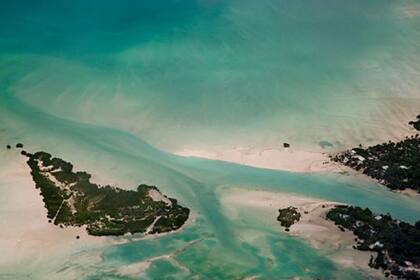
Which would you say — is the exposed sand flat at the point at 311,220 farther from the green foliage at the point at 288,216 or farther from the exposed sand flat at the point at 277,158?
the exposed sand flat at the point at 277,158

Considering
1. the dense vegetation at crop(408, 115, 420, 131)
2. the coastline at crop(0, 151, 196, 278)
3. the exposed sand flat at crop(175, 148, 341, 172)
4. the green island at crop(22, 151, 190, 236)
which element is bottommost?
the coastline at crop(0, 151, 196, 278)

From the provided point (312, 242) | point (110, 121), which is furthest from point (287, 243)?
point (110, 121)

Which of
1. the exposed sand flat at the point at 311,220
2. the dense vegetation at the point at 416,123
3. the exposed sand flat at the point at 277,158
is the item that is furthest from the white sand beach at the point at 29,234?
the dense vegetation at the point at 416,123

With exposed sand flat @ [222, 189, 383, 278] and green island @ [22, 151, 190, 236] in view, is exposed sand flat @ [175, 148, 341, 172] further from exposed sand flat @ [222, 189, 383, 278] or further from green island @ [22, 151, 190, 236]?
green island @ [22, 151, 190, 236]

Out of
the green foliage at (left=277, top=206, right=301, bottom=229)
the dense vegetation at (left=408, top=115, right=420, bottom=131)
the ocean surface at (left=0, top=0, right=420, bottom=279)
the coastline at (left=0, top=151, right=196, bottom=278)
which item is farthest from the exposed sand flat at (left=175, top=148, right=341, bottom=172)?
the dense vegetation at (left=408, top=115, right=420, bottom=131)

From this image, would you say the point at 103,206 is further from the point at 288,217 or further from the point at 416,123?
the point at 416,123

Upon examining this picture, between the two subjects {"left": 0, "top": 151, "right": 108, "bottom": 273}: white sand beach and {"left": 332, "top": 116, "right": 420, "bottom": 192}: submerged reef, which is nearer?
{"left": 0, "top": 151, "right": 108, "bottom": 273}: white sand beach

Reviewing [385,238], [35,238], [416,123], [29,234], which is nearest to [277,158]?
[385,238]
